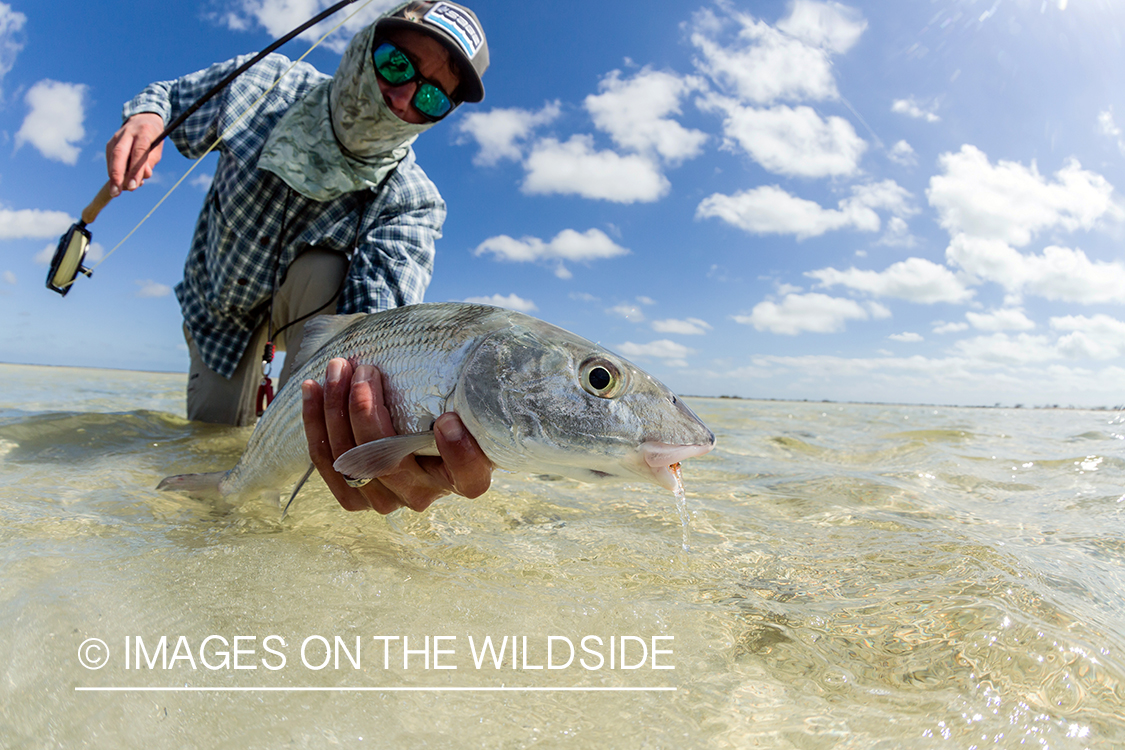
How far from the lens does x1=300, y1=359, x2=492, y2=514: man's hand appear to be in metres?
1.87

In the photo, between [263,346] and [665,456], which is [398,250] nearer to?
[263,346]

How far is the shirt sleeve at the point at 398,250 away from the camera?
3.73 metres

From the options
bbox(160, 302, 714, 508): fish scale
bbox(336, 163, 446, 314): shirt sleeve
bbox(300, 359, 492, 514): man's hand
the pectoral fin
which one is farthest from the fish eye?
bbox(336, 163, 446, 314): shirt sleeve

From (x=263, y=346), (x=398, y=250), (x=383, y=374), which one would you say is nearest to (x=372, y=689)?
(x=383, y=374)

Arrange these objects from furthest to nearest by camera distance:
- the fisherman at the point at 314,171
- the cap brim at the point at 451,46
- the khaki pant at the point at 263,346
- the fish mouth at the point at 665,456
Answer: the khaki pant at the point at 263,346 < the fisherman at the point at 314,171 < the cap brim at the point at 451,46 < the fish mouth at the point at 665,456

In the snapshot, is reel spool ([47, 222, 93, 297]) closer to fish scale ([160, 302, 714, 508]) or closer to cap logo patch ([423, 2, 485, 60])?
cap logo patch ([423, 2, 485, 60])

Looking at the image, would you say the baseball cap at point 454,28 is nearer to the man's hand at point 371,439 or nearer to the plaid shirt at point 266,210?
the plaid shirt at point 266,210

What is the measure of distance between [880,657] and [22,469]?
4294 millimetres

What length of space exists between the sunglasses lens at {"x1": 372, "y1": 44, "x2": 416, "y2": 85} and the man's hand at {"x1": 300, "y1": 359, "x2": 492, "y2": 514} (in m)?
2.41

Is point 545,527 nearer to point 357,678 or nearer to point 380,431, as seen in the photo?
point 380,431

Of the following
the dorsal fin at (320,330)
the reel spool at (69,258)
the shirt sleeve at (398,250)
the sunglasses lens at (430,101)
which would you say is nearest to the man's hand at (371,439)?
the dorsal fin at (320,330)

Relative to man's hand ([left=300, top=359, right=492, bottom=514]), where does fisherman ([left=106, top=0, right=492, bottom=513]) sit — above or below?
above

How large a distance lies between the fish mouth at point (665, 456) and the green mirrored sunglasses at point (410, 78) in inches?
126

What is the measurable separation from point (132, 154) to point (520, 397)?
11.0 ft
